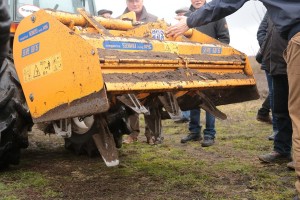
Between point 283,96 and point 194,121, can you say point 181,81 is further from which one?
point 194,121

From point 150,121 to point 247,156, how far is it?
1.18m

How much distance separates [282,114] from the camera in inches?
163

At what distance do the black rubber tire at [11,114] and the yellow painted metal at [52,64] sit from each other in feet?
0.46

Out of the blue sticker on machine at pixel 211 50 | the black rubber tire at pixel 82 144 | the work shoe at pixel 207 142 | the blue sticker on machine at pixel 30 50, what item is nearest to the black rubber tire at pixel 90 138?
the black rubber tire at pixel 82 144

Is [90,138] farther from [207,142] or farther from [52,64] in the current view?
[207,142]

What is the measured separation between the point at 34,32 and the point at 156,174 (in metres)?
1.54

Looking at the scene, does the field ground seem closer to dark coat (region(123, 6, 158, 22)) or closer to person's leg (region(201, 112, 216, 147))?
person's leg (region(201, 112, 216, 147))

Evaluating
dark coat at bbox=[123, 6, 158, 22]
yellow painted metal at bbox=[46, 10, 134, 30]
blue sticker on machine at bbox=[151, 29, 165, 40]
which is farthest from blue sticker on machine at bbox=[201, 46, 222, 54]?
dark coat at bbox=[123, 6, 158, 22]

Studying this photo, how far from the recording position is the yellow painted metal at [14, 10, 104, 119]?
3018 mm

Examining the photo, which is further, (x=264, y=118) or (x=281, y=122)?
(x=264, y=118)

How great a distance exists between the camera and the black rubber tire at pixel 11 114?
357cm

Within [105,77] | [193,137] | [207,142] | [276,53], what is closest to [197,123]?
[193,137]

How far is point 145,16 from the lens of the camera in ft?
19.9

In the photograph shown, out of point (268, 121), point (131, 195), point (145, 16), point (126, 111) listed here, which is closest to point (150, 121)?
point (126, 111)
